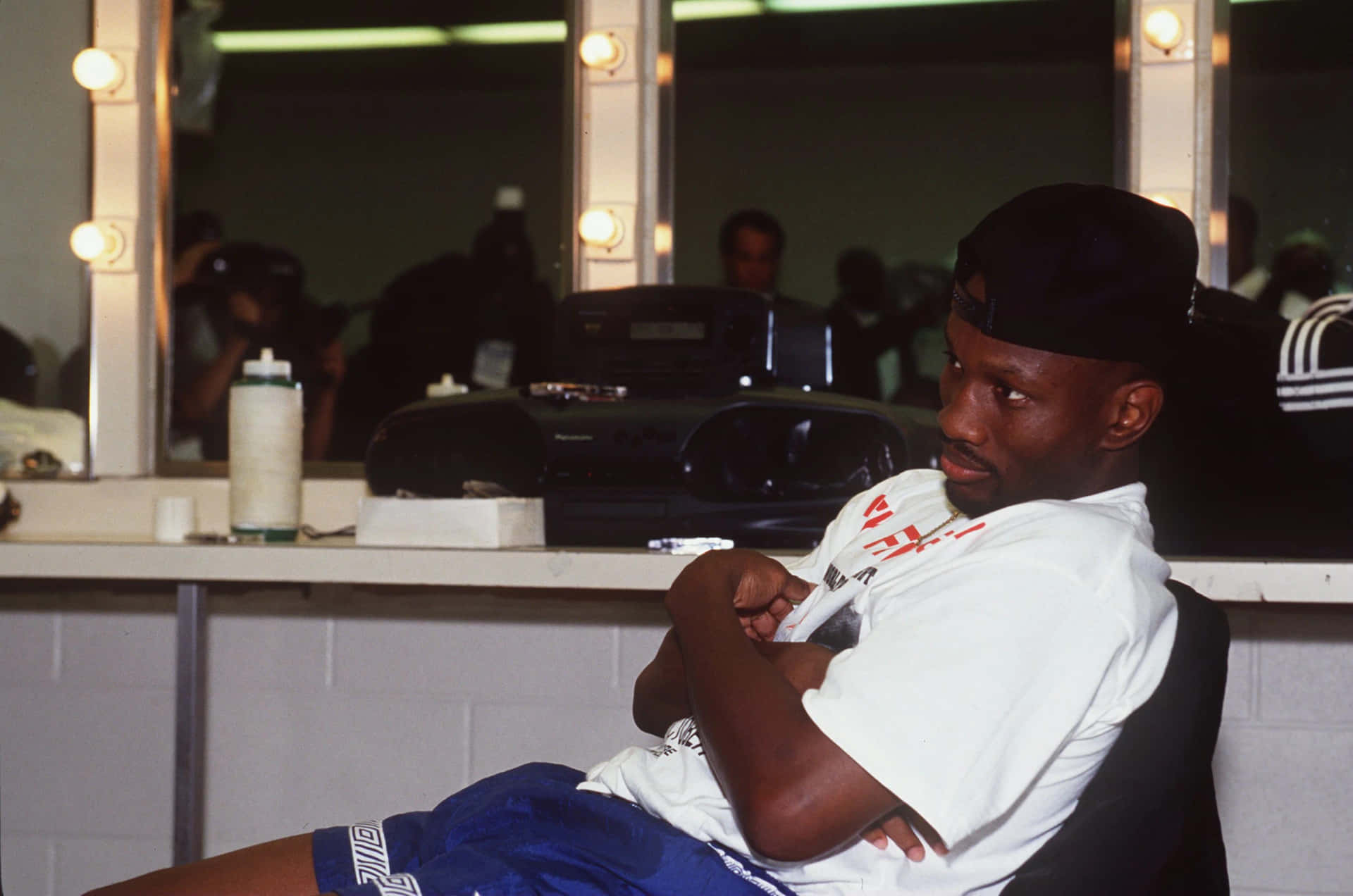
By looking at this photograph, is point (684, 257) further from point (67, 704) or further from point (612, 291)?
point (67, 704)

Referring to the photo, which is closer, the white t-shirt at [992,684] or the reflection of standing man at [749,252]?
the white t-shirt at [992,684]

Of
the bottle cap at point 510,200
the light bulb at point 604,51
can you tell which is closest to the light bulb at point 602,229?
the light bulb at point 604,51

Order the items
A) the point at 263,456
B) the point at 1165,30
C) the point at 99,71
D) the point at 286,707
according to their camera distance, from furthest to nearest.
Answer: the point at 99,71
the point at 286,707
the point at 1165,30
the point at 263,456

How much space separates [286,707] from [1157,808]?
1664 mm

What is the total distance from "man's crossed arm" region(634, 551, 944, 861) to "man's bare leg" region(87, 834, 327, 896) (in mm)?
400

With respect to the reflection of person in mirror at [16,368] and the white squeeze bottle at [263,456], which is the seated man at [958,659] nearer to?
the white squeeze bottle at [263,456]

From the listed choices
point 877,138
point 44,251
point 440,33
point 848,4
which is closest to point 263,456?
point 44,251

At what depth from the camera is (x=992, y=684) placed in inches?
29.3

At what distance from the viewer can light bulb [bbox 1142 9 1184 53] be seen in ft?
6.49

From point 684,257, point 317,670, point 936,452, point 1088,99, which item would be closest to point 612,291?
point 936,452

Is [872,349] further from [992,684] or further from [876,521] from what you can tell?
[992,684]

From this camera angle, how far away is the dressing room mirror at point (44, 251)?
7.47ft

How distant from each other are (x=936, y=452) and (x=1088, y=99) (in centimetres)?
118

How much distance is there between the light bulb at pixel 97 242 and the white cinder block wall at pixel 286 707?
62cm
